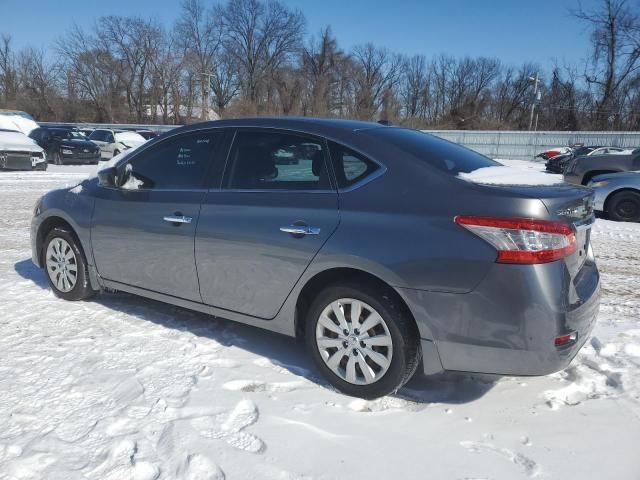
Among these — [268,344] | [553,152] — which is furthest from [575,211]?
[553,152]

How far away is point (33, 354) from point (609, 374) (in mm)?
3896

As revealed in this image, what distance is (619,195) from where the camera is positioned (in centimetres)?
977

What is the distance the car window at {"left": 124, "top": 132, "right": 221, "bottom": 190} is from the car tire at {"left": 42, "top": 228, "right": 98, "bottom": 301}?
2.95ft

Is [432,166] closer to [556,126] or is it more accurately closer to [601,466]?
[601,466]

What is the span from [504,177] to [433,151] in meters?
0.47

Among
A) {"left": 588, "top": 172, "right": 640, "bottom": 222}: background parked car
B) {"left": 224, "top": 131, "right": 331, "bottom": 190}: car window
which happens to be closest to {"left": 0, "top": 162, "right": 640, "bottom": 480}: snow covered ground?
{"left": 224, "top": 131, "right": 331, "bottom": 190}: car window

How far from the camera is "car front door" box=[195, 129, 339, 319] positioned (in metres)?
Result: 3.15

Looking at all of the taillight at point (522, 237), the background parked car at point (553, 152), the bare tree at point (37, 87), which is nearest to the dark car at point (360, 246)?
the taillight at point (522, 237)

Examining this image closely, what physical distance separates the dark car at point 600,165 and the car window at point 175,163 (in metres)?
9.87

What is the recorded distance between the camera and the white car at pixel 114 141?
22.1 m

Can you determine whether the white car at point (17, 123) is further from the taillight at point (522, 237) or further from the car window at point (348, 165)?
the taillight at point (522, 237)

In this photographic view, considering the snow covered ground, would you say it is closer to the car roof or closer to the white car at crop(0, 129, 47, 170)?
the car roof

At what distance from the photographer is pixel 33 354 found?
11.7ft

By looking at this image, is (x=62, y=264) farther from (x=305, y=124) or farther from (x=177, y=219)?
(x=305, y=124)
